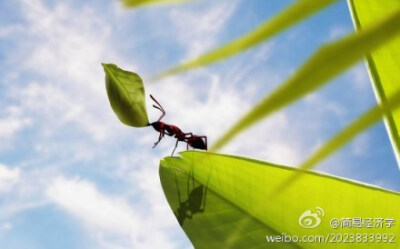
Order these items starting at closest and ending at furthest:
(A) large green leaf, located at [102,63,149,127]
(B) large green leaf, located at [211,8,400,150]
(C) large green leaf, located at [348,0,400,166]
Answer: (B) large green leaf, located at [211,8,400,150], (A) large green leaf, located at [102,63,149,127], (C) large green leaf, located at [348,0,400,166]

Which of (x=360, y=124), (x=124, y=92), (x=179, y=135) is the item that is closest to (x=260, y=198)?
(x=179, y=135)

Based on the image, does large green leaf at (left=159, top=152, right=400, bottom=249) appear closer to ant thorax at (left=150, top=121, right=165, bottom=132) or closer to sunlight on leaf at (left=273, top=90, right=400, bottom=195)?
ant thorax at (left=150, top=121, right=165, bottom=132)

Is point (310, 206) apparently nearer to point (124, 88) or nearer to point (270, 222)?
point (270, 222)

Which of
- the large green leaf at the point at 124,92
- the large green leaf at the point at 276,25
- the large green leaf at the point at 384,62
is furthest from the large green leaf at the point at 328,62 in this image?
the large green leaf at the point at 384,62

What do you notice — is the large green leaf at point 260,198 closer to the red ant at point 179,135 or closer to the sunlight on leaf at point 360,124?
the red ant at point 179,135

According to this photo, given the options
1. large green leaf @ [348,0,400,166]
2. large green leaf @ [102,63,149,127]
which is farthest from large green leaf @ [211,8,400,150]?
large green leaf @ [348,0,400,166]

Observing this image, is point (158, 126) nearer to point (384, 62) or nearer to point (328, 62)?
point (384, 62)
